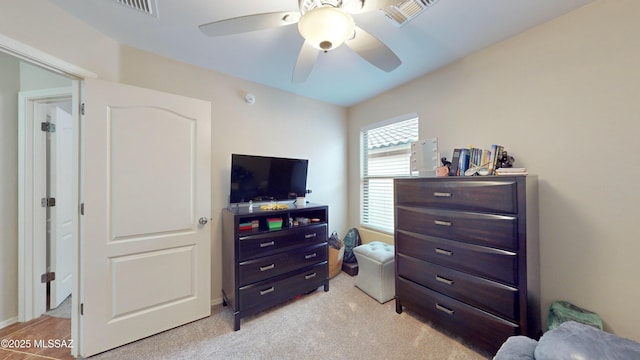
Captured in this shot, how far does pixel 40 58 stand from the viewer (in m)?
1.37

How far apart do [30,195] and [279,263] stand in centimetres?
226

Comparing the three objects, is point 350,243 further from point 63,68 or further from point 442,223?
point 63,68

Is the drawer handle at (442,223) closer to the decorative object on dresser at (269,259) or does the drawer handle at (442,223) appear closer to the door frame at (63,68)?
the decorative object on dresser at (269,259)

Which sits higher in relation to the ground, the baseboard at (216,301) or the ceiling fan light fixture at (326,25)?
the ceiling fan light fixture at (326,25)

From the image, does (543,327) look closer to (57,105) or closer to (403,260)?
(403,260)

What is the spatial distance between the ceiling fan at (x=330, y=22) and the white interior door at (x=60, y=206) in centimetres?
213

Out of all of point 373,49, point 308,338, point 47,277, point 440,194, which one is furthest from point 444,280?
point 47,277

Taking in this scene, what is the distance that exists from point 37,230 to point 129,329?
50.4 inches

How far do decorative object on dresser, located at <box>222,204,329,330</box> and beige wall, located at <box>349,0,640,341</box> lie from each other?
1.90 metres

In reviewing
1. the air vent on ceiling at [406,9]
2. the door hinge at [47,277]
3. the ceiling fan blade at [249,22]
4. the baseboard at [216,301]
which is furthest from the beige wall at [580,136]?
the door hinge at [47,277]

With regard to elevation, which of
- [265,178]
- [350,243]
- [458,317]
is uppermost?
[265,178]

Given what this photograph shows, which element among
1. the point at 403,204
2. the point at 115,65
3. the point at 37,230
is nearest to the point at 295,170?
the point at 403,204

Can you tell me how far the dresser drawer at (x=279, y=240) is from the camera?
1.99m

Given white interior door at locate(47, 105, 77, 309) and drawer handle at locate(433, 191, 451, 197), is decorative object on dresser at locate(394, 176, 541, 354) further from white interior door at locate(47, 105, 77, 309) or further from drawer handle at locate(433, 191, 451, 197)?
white interior door at locate(47, 105, 77, 309)
